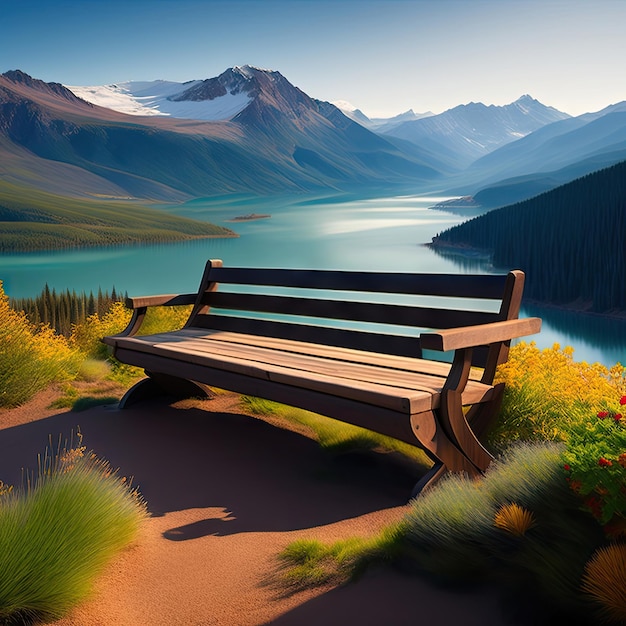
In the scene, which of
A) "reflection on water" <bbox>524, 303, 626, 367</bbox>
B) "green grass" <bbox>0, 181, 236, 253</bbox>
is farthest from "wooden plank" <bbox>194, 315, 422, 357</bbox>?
"green grass" <bbox>0, 181, 236, 253</bbox>

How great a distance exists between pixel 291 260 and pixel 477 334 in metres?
83.7

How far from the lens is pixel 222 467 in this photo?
3.75 meters

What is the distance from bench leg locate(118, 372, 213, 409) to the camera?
496 centimetres

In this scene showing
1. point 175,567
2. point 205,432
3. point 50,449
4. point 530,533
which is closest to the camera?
point 530,533

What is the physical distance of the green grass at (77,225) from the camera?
10844 centimetres

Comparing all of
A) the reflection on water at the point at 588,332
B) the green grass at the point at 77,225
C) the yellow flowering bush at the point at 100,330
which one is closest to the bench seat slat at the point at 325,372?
the yellow flowering bush at the point at 100,330

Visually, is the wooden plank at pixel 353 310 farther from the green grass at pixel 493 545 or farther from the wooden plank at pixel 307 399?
the green grass at pixel 493 545

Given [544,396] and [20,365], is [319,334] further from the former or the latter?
[20,365]

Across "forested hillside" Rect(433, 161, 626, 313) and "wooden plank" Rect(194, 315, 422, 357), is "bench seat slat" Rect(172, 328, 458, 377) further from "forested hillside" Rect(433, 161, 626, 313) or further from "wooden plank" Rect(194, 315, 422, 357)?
"forested hillside" Rect(433, 161, 626, 313)

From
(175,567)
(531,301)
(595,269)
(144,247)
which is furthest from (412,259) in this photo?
(175,567)

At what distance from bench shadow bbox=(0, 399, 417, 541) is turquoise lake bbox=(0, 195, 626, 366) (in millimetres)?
49725

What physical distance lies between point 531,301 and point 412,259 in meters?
20.1

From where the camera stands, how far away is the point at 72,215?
125562mm

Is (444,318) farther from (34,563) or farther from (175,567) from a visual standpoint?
(34,563)
